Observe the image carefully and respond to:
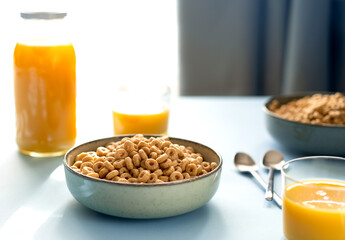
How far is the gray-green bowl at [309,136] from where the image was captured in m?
1.25

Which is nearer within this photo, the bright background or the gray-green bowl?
the gray-green bowl

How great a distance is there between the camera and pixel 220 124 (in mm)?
1595

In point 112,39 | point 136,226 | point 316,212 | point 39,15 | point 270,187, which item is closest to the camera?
point 316,212

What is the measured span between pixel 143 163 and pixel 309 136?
1.52 ft

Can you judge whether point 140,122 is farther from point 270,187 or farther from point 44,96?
point 270,187

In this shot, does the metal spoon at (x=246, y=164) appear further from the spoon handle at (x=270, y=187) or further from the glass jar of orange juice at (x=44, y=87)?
the glass jar of orange juice at (x=44, y=87)

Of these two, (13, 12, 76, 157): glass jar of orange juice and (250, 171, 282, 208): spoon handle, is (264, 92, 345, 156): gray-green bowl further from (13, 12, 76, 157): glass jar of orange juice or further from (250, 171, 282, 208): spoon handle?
(13, 12, 76, 157): glass jar of orange juice

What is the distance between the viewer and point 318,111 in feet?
4.37

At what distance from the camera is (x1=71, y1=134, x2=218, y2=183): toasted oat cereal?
3.12 ft

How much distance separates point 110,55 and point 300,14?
3.43ft

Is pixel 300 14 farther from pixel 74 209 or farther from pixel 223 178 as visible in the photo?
pixel 74 209

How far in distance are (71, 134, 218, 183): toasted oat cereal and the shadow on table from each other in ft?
0.23

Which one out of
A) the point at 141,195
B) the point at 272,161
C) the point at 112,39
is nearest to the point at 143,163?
the point at 141,195

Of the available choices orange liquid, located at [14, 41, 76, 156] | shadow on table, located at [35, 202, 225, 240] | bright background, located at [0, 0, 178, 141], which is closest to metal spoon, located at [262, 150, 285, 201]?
shadow on table, located at [35, 202, 225, 240]
